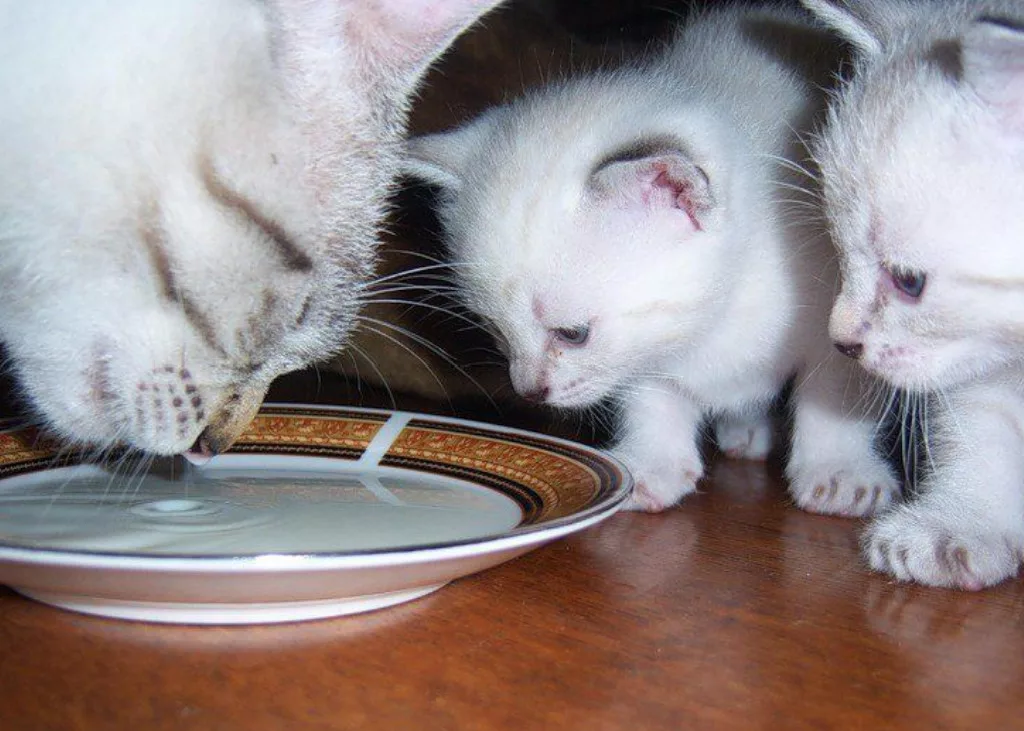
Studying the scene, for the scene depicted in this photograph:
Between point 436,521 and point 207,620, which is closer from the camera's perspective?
point 207,620

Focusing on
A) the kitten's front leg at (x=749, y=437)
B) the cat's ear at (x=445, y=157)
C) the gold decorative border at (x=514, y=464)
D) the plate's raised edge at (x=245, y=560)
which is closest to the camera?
the plate's raised edge at (x=245, y=560)

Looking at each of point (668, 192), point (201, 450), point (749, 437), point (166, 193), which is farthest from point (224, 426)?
point (749, 437)

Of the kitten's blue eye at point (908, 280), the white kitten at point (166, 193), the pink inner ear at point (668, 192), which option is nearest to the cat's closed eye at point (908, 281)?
the kitten's blue eye at point (908, 280)

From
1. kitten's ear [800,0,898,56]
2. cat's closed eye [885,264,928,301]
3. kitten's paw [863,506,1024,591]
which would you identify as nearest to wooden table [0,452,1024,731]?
kitten's paw [863,506,1024,591]

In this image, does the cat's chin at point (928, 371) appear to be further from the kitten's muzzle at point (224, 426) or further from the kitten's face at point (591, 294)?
the kitten's muzzle at point (224, 426)

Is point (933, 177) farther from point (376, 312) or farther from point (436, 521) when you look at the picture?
point (376, 312)

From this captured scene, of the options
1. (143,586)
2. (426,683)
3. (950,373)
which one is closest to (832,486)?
(950,373)

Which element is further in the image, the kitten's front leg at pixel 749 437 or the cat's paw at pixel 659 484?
the kitten's front leg at pixel 749 437

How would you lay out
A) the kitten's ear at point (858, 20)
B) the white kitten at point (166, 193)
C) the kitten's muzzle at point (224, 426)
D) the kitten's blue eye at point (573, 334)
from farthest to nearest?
the kitten's blue eye at point (573, 334)
the kitten's ear at point (858, 20)
the kitten's muzzle at point (224, 426)
the white kitten at point (166, 193)
